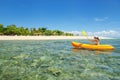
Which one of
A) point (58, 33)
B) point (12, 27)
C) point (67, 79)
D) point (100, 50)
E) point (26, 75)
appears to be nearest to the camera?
point (67, 79)

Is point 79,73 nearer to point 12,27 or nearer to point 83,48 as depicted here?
point 83,48

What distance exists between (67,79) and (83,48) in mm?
18023

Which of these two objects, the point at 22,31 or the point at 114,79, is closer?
the point at 114,79

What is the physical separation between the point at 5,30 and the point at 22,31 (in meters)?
7.86

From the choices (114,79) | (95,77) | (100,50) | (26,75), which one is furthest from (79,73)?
(100,50)

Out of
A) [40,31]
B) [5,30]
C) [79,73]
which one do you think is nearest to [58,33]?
[40,31]

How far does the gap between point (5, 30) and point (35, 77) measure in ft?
240

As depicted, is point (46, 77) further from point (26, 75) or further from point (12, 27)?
point (12, 27)

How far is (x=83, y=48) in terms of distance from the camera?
27203 mm

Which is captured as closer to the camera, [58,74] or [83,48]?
[58,74]

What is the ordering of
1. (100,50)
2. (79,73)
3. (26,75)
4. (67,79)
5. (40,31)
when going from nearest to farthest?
1. (67,79)
2. (26,75)
3. (79,73)
4. (100,50)
5. (40,31)

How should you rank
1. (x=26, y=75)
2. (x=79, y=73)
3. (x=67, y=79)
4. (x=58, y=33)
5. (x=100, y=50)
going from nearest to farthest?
(x=67, y=79) < (x=26, y=75) < (x=79, y=73) < (x=100, y=50) < (x=58, y=33)

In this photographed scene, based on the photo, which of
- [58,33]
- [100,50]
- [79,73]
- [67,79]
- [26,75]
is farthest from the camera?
[58,33]

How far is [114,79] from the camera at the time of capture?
9.60m
